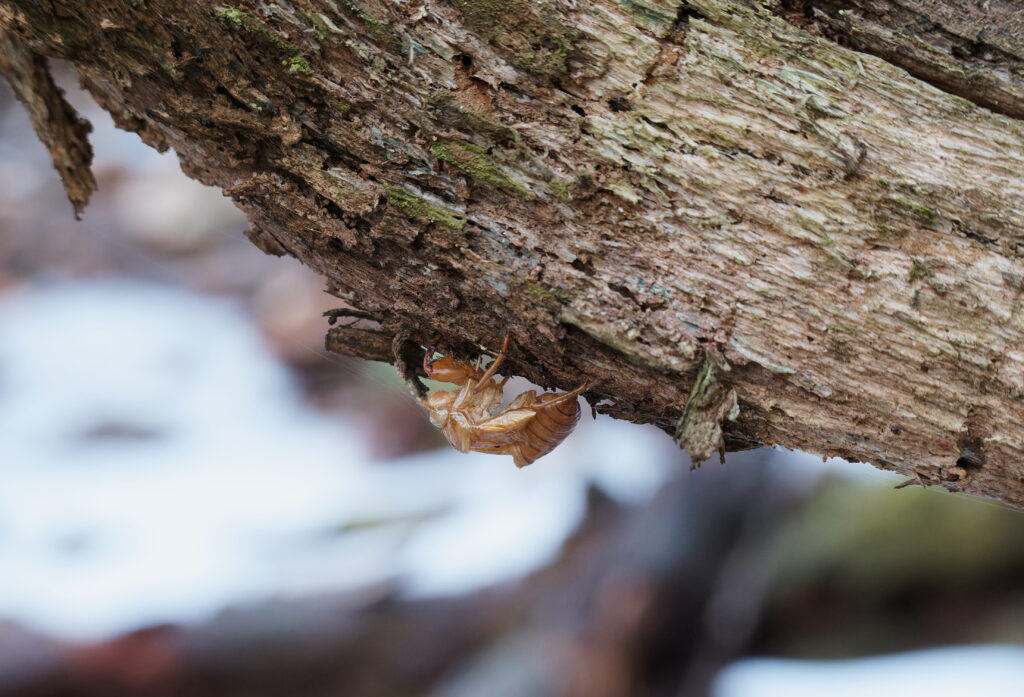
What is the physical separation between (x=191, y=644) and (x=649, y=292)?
2672 millimetres

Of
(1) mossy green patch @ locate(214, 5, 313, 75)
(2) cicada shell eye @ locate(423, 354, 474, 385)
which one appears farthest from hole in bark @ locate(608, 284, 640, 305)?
(1) mossy green patch @ locate(214, 5, 313, 75)

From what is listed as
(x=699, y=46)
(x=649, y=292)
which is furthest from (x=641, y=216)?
(x=699, y=46)

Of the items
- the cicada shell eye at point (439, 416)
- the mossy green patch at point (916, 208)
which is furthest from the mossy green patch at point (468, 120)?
the cicada shell eye at point (439, 416)

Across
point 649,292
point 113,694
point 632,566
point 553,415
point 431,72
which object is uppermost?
point 431,72

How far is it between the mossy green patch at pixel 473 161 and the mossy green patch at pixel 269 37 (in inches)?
10.9

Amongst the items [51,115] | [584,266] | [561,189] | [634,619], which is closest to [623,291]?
[584,266]

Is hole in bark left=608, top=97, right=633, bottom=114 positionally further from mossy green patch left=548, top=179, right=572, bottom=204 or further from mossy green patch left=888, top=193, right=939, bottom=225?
mossy green patch left=888, top=193, right=939, bottom=225

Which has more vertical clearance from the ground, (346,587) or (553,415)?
(553,415)

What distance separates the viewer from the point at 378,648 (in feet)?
10.7

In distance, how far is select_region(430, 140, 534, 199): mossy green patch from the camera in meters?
1.37

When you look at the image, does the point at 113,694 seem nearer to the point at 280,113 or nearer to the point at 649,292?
the point at 280,113

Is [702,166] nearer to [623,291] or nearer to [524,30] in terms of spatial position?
[623,291]

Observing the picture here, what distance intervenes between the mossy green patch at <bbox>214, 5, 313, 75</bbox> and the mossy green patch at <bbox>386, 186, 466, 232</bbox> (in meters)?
0.27

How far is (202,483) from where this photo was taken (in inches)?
138
